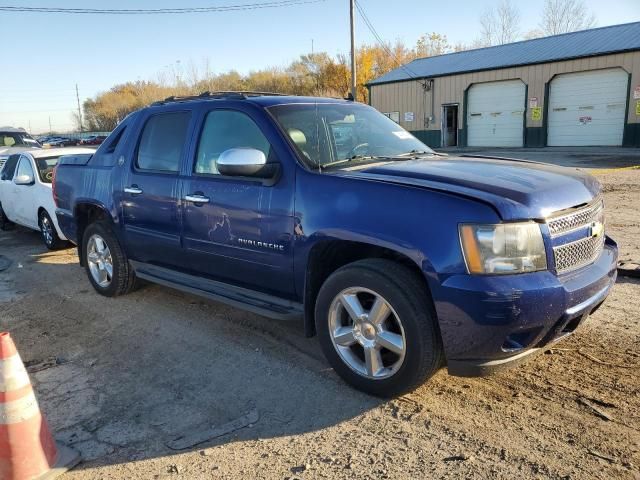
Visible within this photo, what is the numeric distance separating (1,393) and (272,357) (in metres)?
1.86

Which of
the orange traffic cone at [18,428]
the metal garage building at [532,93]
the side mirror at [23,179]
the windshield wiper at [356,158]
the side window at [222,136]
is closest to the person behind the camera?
the orange traffic cone at [18,428]

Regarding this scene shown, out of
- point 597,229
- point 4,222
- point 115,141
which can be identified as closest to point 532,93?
point 4,222

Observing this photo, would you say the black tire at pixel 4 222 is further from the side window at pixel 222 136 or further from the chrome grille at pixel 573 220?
the chrome grille at pixel 573 220

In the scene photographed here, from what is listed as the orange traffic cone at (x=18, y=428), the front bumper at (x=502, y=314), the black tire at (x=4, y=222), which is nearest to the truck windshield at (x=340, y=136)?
the front bumper at (x=502, y=314)

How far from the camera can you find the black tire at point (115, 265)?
546 centimetres

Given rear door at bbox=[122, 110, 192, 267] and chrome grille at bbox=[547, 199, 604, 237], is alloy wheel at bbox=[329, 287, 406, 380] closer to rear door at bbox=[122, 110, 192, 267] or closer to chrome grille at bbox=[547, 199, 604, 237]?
chrome grille at bbox=[547, 199, 604, 237]

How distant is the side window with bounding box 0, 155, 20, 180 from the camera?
993cm

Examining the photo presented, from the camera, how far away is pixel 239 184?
3.96 m

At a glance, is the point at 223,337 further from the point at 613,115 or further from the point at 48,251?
the point at 613,115

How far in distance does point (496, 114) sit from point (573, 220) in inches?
1112

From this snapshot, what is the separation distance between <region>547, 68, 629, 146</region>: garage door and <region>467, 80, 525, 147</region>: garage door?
1.80 meters

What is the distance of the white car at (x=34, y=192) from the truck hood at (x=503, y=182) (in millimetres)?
5845

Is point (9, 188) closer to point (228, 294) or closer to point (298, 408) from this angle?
point (228, 294)

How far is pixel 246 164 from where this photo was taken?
12.0 ft
